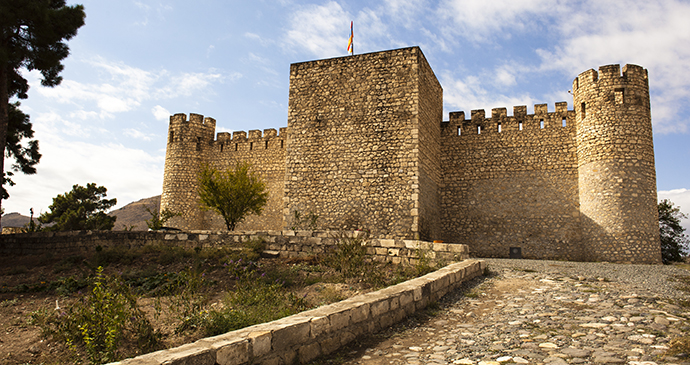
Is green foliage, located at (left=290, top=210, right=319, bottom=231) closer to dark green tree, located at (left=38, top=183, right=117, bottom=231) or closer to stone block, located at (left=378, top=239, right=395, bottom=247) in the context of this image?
stone block, located at (left=378, top=239, right=395, bottom=247)

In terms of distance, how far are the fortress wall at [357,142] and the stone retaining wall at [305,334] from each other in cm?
827

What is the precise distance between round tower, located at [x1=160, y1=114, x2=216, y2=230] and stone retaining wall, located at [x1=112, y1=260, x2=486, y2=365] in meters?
17.7

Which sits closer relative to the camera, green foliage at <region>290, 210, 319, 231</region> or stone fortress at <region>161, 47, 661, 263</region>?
stone fortress at <region>161, 47, 661, 263</region>

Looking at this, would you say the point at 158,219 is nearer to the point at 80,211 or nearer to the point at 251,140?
the point at 251,140

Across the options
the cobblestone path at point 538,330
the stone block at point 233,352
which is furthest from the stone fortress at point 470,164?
the stone block at point 233,352

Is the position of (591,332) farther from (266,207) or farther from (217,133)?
(217,133)

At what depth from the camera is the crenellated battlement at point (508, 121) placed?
16266mm

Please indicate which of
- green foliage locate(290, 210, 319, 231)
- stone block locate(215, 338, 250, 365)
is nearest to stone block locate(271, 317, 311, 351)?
stone block locate(215, 338, 250, 365)

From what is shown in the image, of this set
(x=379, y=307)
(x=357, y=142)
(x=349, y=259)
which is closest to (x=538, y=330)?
(x=379, y=307)

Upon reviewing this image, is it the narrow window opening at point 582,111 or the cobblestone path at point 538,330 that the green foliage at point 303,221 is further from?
the narrow window opening at point 582,111

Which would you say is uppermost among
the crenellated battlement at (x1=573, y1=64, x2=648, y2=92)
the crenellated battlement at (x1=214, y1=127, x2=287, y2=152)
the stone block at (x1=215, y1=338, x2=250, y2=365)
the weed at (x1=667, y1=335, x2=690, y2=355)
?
the crenellated battlement at (x1=573, y1=64, x2=648, y2=92)

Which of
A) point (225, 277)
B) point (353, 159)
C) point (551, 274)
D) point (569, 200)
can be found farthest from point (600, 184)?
point (225, 277)

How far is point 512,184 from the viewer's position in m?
16.6

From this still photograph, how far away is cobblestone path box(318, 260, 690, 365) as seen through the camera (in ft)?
11.9
